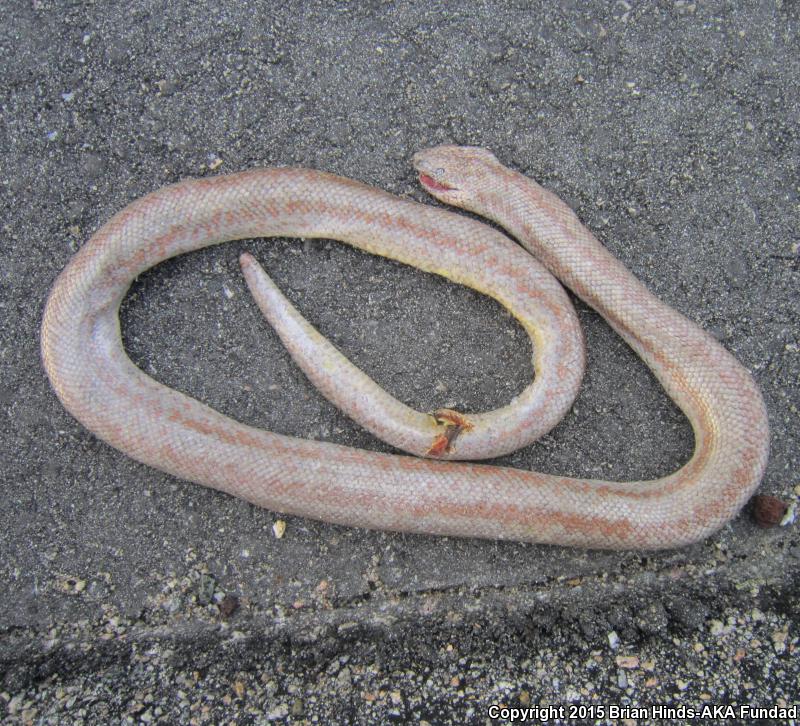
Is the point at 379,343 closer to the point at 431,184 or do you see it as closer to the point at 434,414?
the point at 434,414

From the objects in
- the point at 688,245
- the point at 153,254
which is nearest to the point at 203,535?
the point at 153,254

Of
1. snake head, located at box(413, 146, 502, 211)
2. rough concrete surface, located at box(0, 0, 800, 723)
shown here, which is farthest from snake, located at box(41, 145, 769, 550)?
rough concrete surface, located at box(0, 0, 800, 723)

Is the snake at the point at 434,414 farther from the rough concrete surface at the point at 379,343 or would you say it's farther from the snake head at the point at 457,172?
the rough concrete surface at the point at 379,343

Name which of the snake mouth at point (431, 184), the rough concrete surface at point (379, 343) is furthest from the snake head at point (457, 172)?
the rough concrete surface at point (379, 343)

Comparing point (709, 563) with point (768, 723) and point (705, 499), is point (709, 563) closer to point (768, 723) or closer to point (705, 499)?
point (705, 499)

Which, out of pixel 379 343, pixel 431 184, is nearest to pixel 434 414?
pixel 379 343

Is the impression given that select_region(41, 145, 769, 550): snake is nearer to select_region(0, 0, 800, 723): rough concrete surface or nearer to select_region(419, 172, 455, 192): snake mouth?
select_region(419, 172, 455, 192): snake mouth
